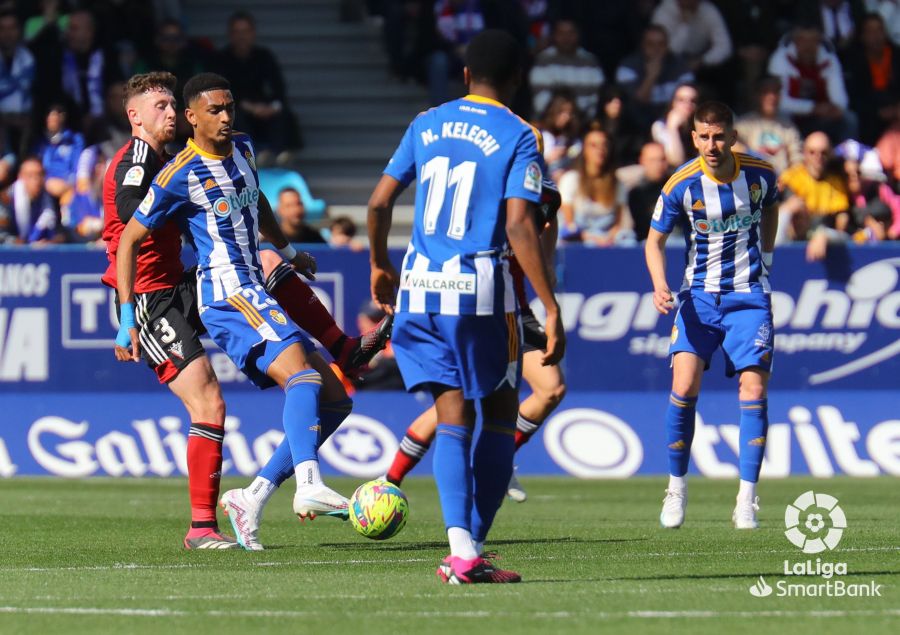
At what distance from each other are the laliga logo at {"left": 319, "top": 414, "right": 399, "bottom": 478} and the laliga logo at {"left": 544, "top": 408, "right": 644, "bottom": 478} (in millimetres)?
1397

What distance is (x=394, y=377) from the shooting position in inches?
608

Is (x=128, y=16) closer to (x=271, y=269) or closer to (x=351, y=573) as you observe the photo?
(x=271, y=269)

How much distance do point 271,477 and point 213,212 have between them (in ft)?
4.51

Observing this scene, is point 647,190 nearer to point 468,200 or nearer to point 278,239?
point 278,239

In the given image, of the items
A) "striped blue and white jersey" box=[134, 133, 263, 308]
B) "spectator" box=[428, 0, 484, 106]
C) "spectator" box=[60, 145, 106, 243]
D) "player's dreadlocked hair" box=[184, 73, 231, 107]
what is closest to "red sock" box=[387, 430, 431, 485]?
"striped blue and white jersey" box=[134, 133, 263, 308]

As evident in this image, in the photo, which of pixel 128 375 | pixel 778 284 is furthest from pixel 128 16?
pixel 778 284

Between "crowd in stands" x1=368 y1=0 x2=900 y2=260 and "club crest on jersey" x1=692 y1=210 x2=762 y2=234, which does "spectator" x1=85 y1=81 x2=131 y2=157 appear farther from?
"club crest on jersey" x1=692 y1=210 x2=762 y2=234

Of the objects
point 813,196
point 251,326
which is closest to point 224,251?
point 251,326

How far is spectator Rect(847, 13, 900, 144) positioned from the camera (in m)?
20.6

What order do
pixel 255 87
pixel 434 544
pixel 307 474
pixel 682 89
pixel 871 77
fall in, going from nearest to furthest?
pixel 307 474 → pixel 434 544 → pixel 682 89 → pixel 255 87 → pixel 871 77

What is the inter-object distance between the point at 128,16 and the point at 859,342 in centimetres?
953

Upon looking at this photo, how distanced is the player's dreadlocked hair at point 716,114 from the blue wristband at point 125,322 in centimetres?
348

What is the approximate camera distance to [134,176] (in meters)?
9.18

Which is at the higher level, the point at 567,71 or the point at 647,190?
the point at 567,71
